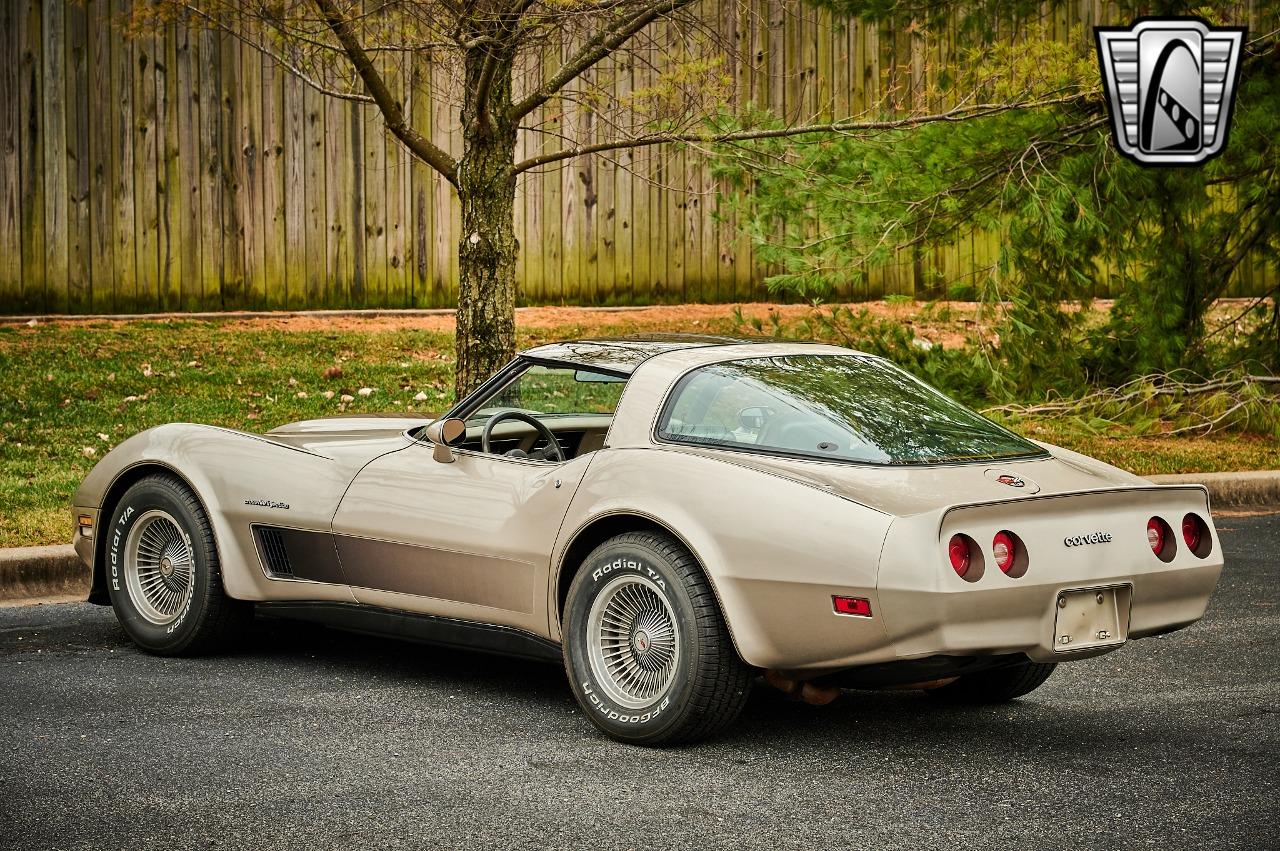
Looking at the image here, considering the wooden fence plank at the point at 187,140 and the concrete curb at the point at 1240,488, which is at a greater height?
the wooden fence plank at the point at 187,140

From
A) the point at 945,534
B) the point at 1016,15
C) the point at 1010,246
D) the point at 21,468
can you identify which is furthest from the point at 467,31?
the point at 1016,15

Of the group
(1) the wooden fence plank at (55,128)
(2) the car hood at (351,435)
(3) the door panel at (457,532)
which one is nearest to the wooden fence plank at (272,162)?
(1) the wooden fence plank at (55,128)

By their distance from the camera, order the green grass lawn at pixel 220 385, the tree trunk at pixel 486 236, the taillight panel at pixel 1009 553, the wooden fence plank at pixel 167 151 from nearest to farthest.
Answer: the taillight panel at pixel 1009 553 → the tree trunk at pixel 486 236 → the green grass lawn at pixel 220 385 → the wooden fence plank at pixel 167 151

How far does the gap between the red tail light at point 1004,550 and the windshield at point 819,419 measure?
490 millimetres

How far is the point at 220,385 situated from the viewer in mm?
11305

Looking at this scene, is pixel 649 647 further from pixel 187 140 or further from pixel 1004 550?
pixel 187 140

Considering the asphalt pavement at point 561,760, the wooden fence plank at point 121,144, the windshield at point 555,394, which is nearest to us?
the asphalt pavement at point 561,760

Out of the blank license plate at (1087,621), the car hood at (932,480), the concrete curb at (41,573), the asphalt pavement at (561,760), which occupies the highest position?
the car hood at (932,480)

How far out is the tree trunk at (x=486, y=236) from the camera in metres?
8.59

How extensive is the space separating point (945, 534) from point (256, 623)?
11.4ft

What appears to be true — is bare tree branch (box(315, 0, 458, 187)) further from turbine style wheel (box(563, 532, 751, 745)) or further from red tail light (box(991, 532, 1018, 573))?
red tail light (box(991, 532, 1018, 573))

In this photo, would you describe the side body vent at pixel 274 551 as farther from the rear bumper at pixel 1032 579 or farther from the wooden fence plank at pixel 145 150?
the wooden fence plank at pixel 145 150

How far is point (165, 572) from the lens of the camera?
6.20m

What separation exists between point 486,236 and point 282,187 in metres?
4.88
